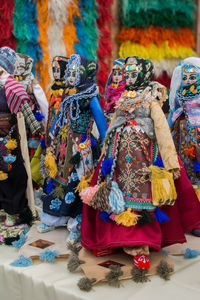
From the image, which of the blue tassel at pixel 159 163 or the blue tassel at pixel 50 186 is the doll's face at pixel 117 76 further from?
the blue tassel at pixel 159 163

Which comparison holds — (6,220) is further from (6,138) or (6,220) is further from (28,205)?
(6,138)

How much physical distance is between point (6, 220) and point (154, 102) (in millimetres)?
1674

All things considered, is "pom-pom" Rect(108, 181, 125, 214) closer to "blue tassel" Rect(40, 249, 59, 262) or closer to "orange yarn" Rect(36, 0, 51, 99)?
"blue tassel" Rect(40, 249, 59, 262)

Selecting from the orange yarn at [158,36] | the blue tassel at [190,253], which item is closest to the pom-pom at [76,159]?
the blue tassel at [190,253]

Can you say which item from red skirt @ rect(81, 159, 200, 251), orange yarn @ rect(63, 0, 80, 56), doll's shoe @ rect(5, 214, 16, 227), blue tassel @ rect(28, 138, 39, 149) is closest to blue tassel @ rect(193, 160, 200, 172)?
red skirt @ rect(81, 159, 200, 251)

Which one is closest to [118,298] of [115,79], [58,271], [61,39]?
[58,271]

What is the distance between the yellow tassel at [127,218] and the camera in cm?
213

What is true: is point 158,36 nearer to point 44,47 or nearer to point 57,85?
point 44,47

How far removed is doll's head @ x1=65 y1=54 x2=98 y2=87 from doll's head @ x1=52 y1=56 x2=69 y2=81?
340 mm

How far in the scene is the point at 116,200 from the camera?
216 cm

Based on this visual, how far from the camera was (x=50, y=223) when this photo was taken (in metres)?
2.85

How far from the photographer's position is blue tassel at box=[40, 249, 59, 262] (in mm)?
2377

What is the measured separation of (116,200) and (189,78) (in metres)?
1.30

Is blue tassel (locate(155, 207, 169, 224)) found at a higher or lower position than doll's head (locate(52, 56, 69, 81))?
lower
